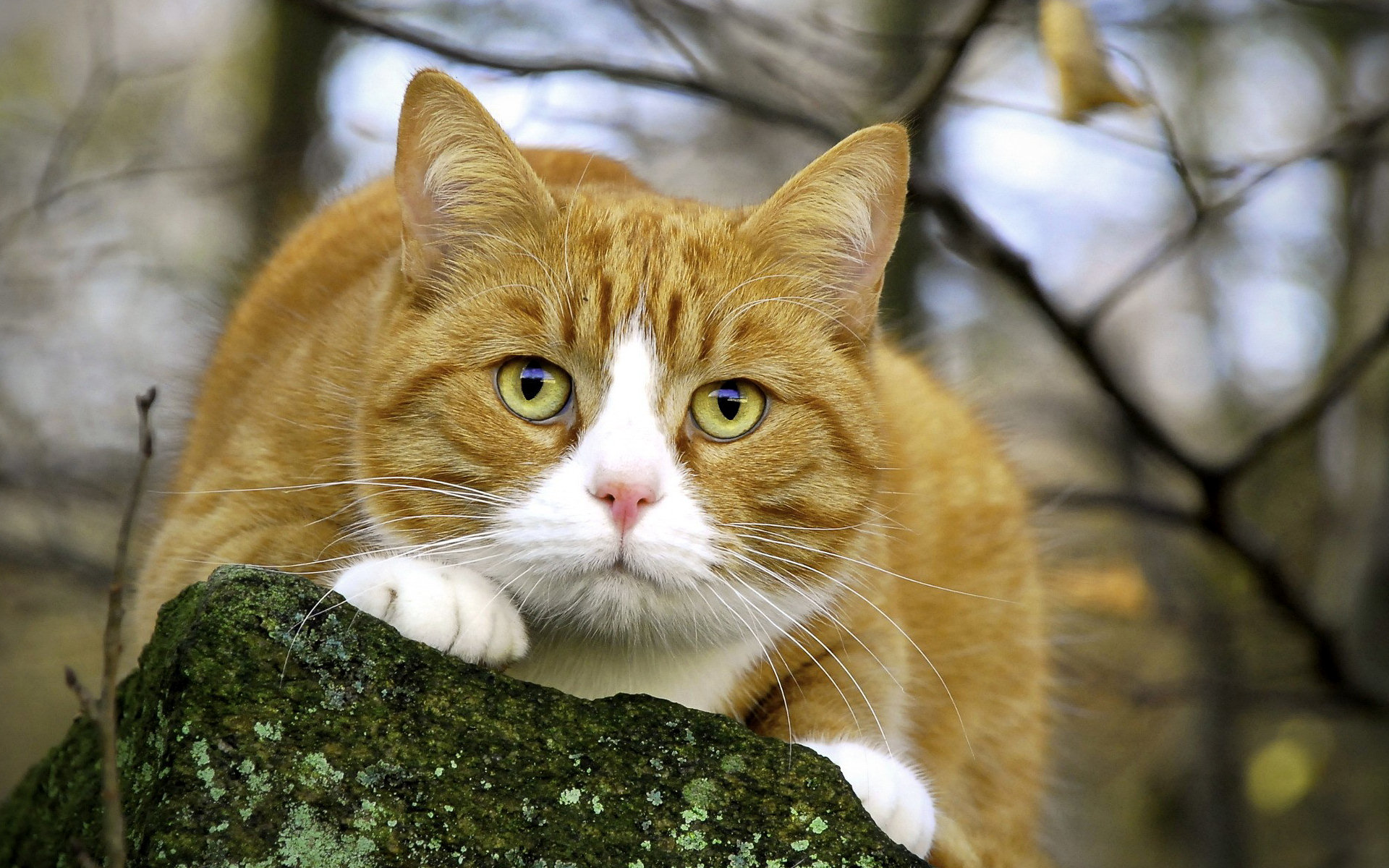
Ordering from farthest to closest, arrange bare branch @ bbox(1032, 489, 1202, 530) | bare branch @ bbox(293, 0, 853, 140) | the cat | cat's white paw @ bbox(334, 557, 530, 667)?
bare branch @ bbox(1032, 489, 1202, 530) < bare branch @ bbox(293, 0, 853, 140) < the cat < cat's white paw @ bbox(334, 557, 530, 667)

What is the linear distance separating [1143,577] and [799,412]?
5.31 m

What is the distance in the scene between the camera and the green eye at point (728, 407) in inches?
97.1

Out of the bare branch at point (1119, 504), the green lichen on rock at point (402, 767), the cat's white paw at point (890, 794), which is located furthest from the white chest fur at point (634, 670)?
the bare branch at point (1119, 504)

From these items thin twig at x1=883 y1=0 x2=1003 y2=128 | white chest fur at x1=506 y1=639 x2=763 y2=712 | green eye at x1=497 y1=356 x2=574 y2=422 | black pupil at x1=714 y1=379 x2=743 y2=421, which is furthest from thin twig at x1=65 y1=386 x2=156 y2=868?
thin twig at x1=883 y1=0 x2=1003 y2=128

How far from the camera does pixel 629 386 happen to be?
2359 mm

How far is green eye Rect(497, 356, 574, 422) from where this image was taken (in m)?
2.39

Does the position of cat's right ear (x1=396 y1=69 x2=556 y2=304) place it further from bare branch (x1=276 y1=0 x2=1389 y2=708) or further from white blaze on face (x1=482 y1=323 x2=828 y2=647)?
bare branch (x1=276 y1=0 x2=1389 y2=708)

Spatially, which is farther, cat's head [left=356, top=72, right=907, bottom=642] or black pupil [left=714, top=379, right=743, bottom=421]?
black pupil [left=714, top=379, right=743, bottom=421]

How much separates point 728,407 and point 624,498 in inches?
17.1

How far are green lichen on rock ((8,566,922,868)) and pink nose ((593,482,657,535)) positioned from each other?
31 cm

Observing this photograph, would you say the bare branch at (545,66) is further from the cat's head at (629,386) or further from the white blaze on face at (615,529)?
the white blaze on face at (615,529)

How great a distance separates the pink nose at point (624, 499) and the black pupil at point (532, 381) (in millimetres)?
330

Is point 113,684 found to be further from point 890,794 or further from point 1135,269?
point 1135,269

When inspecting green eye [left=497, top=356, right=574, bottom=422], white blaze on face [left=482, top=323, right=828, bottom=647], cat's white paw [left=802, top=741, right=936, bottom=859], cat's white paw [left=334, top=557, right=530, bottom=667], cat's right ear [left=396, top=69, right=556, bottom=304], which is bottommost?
cat's white paw [left=802, top=741, right=936, bottom=859]
